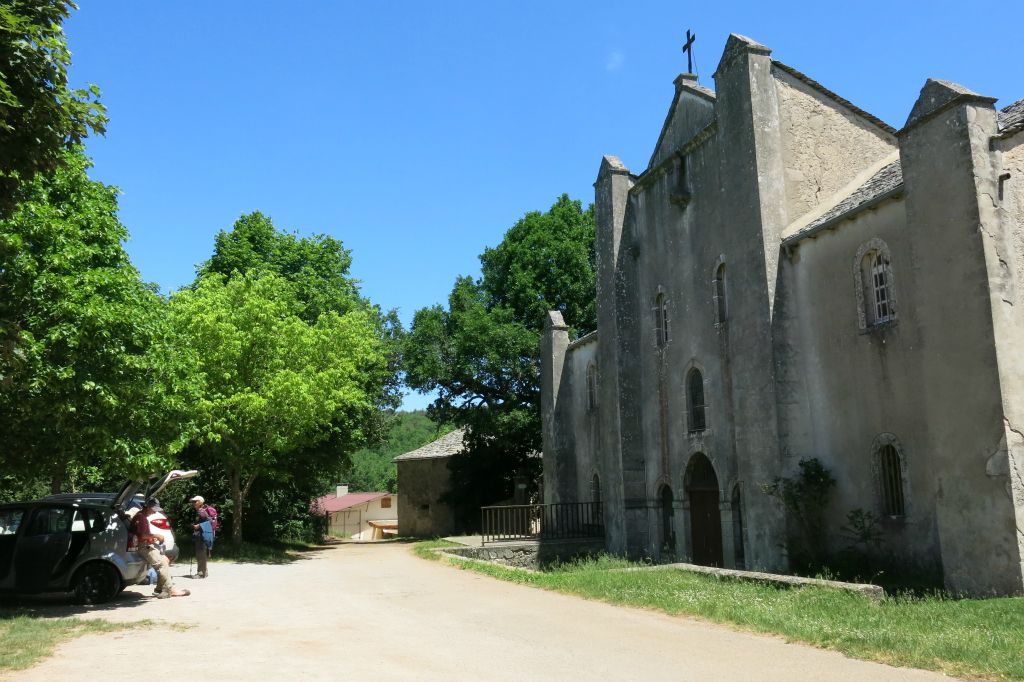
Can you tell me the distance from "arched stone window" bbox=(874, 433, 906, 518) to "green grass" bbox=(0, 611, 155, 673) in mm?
12178

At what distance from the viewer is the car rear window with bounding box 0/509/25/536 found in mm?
12336

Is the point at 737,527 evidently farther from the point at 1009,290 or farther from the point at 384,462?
the point at 384,462

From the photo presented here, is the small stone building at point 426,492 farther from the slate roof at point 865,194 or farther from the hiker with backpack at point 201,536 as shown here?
the slate roof at point 865,194

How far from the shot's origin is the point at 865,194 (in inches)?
608

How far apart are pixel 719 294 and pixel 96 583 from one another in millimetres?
14174

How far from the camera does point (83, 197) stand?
1373 centimetres

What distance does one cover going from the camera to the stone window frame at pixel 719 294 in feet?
62.1

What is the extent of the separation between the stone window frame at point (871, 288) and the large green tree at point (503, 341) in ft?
64.2

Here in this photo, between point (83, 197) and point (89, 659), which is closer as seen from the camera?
point (89, 659)

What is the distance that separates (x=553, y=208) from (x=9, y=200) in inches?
1278

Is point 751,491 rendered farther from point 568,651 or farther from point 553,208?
point 553,208

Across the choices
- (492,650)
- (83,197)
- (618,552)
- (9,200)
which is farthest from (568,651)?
(618,552)

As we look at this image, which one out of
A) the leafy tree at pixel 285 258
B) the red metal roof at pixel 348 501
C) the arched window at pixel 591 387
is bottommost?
the red metal roof at pixel 348 501

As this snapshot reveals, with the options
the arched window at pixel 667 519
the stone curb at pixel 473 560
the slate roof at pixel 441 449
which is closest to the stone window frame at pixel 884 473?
the arched window at pixel 667 519
